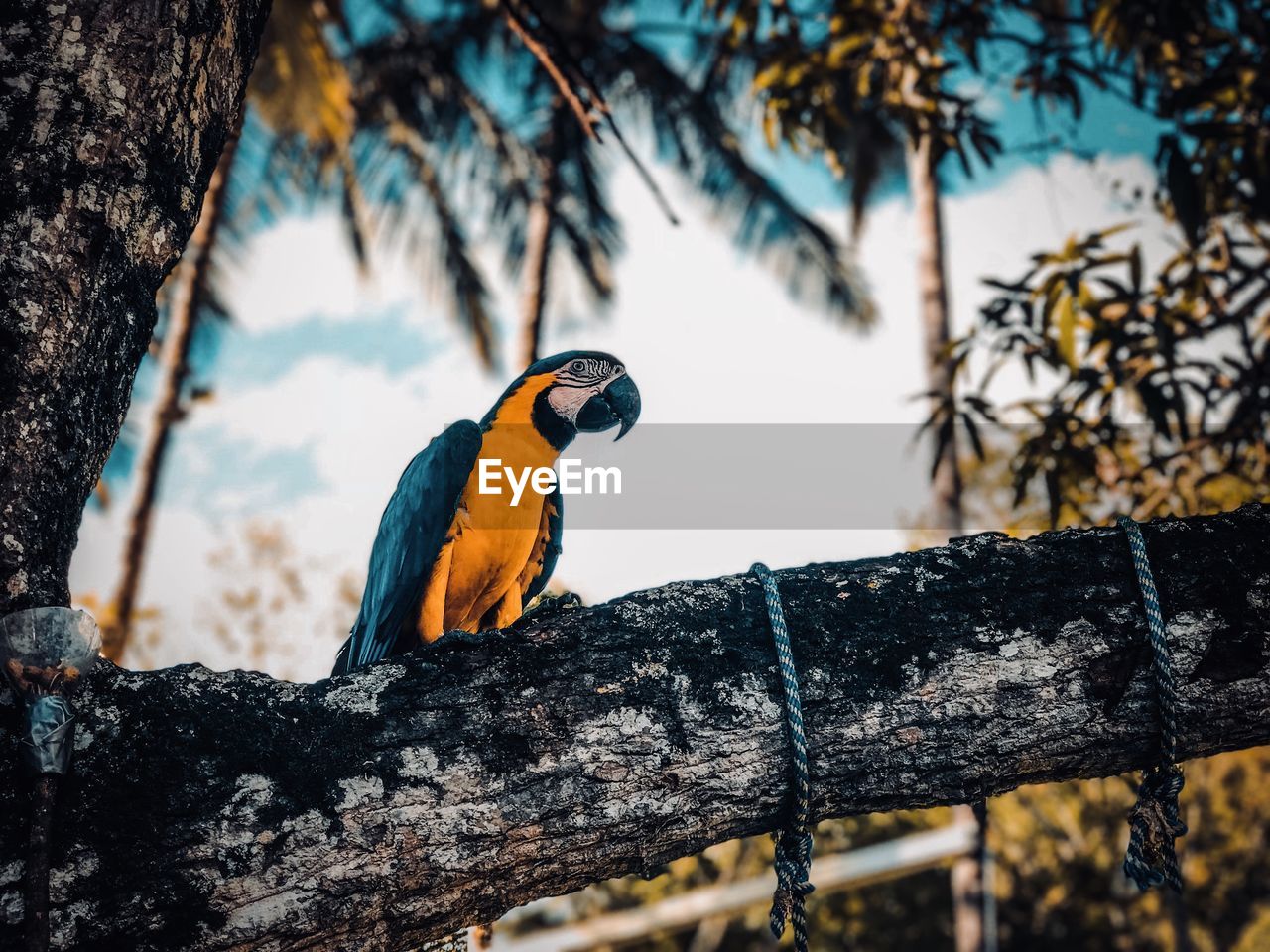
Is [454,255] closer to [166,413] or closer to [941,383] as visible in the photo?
[166,413]

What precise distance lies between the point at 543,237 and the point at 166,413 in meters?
3.26

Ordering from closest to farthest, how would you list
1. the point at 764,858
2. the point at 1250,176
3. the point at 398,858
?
1. the point at 398,858
2. the point at 1250,176
3. the point at 764,858

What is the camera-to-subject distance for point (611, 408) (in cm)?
293

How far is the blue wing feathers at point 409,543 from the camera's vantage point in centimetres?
226

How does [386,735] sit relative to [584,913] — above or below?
above

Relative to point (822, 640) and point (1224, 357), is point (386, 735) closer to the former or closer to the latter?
point (822, 640)

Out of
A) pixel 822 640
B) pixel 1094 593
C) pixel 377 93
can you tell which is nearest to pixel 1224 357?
pixel 1094 593

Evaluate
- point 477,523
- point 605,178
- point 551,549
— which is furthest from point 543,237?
point 477,523

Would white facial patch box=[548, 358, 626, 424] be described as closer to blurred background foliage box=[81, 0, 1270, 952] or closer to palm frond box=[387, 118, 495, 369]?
blurred background foliage box=[81, 0, 1270, 952]

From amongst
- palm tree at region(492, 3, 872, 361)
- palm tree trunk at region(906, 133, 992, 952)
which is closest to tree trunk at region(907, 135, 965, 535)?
palm tree trunk at region(906, 133, 992, 952)

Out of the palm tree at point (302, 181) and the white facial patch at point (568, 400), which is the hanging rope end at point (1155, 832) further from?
the palm tree at point (302, 181)

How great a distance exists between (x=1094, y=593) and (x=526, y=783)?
0.90 metres

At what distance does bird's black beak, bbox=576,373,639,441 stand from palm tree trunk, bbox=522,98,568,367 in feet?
12.0

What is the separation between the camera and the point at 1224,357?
314 centimetres
